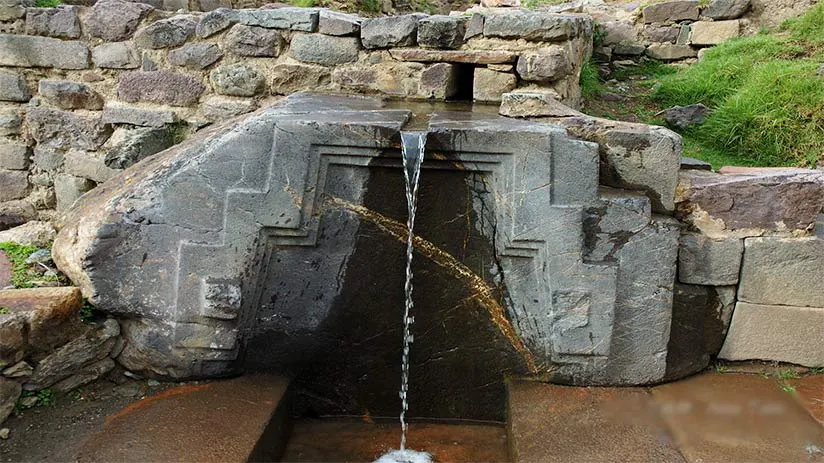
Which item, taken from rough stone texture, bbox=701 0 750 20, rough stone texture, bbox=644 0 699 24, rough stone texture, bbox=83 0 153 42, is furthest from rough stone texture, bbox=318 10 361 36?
rough stone texture, bbox=701 0 750 20

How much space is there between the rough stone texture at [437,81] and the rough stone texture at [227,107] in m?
1.08

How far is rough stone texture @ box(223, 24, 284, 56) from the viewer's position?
13.6 feet

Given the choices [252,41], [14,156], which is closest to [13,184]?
[14,156]

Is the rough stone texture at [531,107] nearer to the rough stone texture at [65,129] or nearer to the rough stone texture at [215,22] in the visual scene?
the rough stone texture at [215,22]

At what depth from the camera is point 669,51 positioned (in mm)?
6496

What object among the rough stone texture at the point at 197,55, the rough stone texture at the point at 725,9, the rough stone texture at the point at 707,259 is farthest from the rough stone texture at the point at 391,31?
the rough stone texture at the point at 725,9

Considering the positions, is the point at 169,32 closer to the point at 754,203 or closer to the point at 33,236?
the point at 33,236

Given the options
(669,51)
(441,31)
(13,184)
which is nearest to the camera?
(441,31)

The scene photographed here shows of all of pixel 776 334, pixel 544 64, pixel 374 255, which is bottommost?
pixel 776 334

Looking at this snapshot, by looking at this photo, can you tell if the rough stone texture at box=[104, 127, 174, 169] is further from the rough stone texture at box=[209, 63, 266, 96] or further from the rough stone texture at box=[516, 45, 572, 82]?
the rough stone texture at box=[516, 45, 572, 82]

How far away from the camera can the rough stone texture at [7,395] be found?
2620 millimetres

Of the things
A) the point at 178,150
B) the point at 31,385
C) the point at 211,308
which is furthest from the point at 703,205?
the point at 31,385

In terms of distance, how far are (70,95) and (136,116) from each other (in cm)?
52

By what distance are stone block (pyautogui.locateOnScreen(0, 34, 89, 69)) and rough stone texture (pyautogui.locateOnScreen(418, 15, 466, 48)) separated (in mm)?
2196
